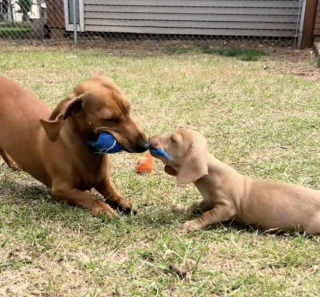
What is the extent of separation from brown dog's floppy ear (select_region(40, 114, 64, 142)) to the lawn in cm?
43

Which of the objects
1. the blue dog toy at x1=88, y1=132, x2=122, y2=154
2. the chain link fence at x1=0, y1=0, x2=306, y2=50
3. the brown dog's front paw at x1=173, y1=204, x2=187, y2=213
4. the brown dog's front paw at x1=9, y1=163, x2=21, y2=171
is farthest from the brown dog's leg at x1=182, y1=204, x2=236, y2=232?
the chain link fence at x1=0, y1=0, x2=306, y2=50

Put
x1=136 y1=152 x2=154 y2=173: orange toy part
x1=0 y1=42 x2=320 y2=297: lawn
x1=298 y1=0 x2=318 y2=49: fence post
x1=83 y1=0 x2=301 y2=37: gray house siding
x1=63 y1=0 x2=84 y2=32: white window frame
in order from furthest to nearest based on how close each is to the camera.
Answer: x1=63 y1=0 x2=84 y2=32: white window frame → x1=83 y1=0 x2=301 y2=37: gray house siding → x1=298 y1=0 x2=318 y2=49: fence post → x1=136 y1=152 x2=154 y2=173: orange toy part → x1=0 y1=42 x2=320 y2=297: lawn

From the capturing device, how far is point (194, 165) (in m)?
2.65

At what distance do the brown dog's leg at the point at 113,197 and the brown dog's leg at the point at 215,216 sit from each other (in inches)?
17.6

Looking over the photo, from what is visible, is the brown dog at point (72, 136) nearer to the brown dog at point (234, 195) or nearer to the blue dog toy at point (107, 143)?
the blue dog toy at point (107, 143)

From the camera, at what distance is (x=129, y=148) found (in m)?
2.71

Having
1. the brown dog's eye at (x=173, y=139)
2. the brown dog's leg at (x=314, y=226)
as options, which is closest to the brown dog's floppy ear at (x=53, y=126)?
the brown dog's eye at (x=173, y=139)

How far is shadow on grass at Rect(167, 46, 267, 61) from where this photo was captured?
922 cm

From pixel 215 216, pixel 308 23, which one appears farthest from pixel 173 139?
pixel 308 23

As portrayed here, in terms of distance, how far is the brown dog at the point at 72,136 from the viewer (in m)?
2.73

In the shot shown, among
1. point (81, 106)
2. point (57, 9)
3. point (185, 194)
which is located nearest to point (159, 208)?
point (185, 194)

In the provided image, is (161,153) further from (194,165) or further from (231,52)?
(231,52)

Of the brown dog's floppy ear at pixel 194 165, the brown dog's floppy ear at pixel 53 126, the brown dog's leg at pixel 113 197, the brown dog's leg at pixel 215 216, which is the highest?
the brown dog's floppy ear at pixel 53 126

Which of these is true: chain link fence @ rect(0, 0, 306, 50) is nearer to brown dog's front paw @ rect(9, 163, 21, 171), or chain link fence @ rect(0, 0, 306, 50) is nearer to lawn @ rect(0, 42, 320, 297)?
lawn @ rect(0, 42, 320, 297)
